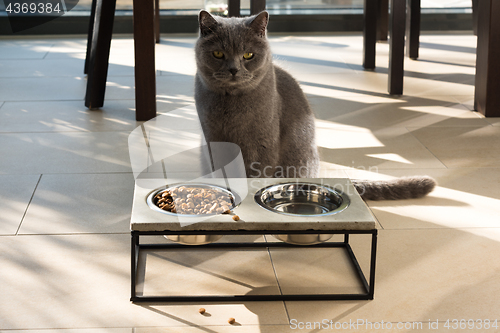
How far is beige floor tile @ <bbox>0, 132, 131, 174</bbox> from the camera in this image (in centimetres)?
220

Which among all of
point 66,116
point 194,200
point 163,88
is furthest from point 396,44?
point 194,200

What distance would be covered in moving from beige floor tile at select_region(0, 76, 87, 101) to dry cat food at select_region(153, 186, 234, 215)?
1.98m

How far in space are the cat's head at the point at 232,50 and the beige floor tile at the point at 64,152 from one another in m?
0.76

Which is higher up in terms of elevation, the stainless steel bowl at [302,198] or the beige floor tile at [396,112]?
the stainless steel bowl at [302,198]

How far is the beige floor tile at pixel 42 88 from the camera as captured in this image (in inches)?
124

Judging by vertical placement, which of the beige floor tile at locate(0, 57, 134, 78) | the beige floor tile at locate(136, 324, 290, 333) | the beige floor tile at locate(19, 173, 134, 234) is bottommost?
the beige floor tile at locate(136, 324, 290, 333)

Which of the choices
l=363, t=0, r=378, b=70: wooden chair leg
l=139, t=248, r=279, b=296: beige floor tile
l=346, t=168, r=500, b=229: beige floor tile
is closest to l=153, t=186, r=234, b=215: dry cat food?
l=139, t=248, r=279, b=296: beige floor tile

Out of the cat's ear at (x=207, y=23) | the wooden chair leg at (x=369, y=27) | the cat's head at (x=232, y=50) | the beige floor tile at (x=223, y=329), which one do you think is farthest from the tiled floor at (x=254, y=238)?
the cat's ear at (x=207, y=23)

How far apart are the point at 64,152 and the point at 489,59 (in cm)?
218

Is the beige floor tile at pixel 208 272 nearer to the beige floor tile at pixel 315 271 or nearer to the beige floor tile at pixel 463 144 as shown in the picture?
the beige floor tile at pixel 315 271

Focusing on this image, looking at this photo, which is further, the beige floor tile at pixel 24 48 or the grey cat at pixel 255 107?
the beige floor tile at pixel 24 48

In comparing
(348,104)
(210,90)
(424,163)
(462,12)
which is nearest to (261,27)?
(210,90)

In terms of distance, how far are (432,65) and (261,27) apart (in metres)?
2.68

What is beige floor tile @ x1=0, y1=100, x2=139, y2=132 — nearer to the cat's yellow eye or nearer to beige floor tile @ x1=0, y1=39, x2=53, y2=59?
the cat's yellow eye
